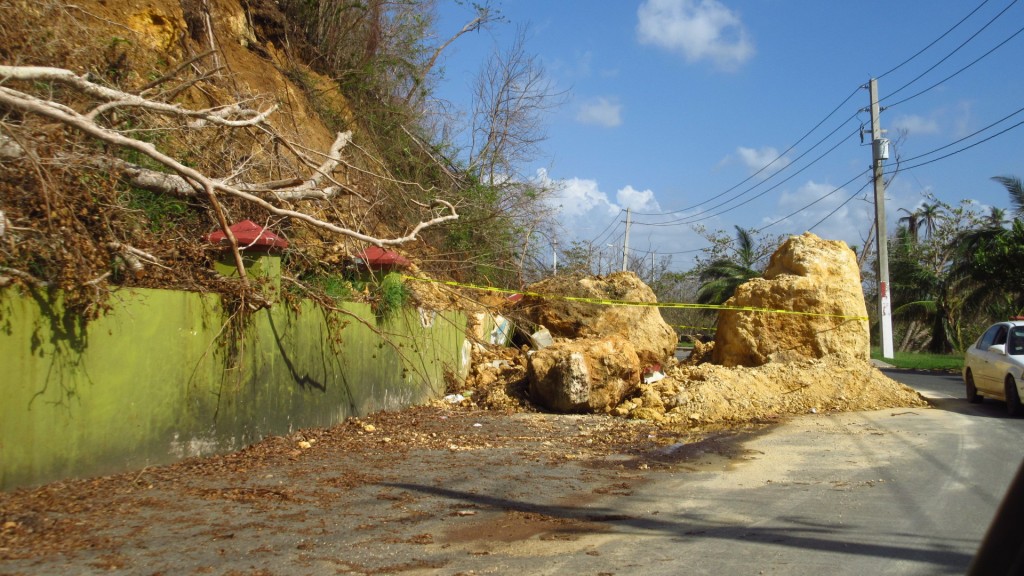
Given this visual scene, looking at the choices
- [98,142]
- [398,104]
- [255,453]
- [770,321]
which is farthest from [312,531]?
[398,104]

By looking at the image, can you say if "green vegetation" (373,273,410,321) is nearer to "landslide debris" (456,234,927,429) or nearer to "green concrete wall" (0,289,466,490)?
"green concrete wall" (0,289,466,490)

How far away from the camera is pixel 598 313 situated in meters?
17.4

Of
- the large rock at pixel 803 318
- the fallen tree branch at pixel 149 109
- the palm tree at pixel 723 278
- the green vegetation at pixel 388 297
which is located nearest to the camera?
the fallen tree branch at pixel 149 109

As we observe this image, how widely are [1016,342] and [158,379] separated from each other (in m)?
12.7

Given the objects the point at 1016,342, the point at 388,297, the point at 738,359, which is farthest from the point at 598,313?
the point at 1016,342

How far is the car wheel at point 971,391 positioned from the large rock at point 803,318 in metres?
1.73

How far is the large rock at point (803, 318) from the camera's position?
49.2ft

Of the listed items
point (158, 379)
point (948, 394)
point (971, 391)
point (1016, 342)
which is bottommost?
point (948, 394)

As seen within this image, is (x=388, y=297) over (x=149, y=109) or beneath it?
beneath

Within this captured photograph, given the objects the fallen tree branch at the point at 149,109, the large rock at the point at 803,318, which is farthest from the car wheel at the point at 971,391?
the fallen tree branch at the point at 149,109

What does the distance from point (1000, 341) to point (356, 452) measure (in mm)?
11051

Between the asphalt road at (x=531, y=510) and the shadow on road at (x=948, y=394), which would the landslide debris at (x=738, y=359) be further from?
the asphalt road at (x=531, y=510)

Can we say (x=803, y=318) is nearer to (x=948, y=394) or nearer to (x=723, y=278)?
(x=948, y=394)

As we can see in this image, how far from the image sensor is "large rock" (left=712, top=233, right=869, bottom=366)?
15.0 m
